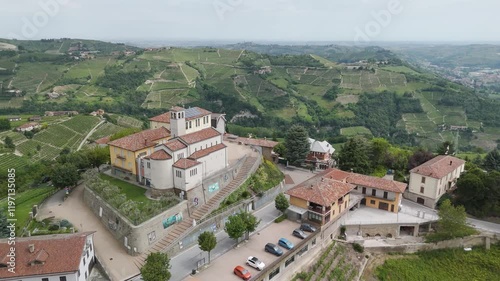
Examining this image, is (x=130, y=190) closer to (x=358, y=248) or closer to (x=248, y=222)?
(x=248, y=222)

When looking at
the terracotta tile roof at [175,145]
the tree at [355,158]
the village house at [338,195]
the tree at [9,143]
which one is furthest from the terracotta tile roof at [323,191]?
the tree at [9,143]

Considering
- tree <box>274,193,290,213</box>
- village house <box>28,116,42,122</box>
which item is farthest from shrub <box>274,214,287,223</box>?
village house <box>28,116,42,122</box>

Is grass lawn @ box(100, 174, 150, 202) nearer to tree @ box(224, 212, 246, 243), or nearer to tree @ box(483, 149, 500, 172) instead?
tree @ box(224, 212, 246, 243)

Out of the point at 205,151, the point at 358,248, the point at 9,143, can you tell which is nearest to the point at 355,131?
the point at 358,248

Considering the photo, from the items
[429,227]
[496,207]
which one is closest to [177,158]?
[429,227]

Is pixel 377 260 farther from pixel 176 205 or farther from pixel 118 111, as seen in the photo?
pixel 118 111
